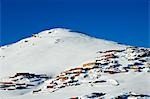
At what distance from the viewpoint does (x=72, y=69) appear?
92.9m

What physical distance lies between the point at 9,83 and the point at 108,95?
26630 mm

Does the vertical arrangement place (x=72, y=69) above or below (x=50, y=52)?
below

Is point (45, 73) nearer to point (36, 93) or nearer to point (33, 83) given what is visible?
point (33, 83)

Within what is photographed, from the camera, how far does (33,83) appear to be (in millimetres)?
89688

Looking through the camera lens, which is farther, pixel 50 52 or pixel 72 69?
pixel 50 52

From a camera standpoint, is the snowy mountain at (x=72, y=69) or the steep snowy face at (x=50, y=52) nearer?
the snowy mountain at (x=72, y=69)

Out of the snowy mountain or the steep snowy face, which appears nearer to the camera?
the snowy mountain

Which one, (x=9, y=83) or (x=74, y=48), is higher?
(x=74, y=48)

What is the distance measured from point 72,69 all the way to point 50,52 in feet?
61.0

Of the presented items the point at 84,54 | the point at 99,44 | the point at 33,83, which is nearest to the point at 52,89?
the point at 33,83

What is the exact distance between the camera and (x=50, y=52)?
4355 inches

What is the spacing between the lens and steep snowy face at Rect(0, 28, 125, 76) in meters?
99.9

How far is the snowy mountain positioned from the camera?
242ft

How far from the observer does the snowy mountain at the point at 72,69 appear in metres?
73.9
